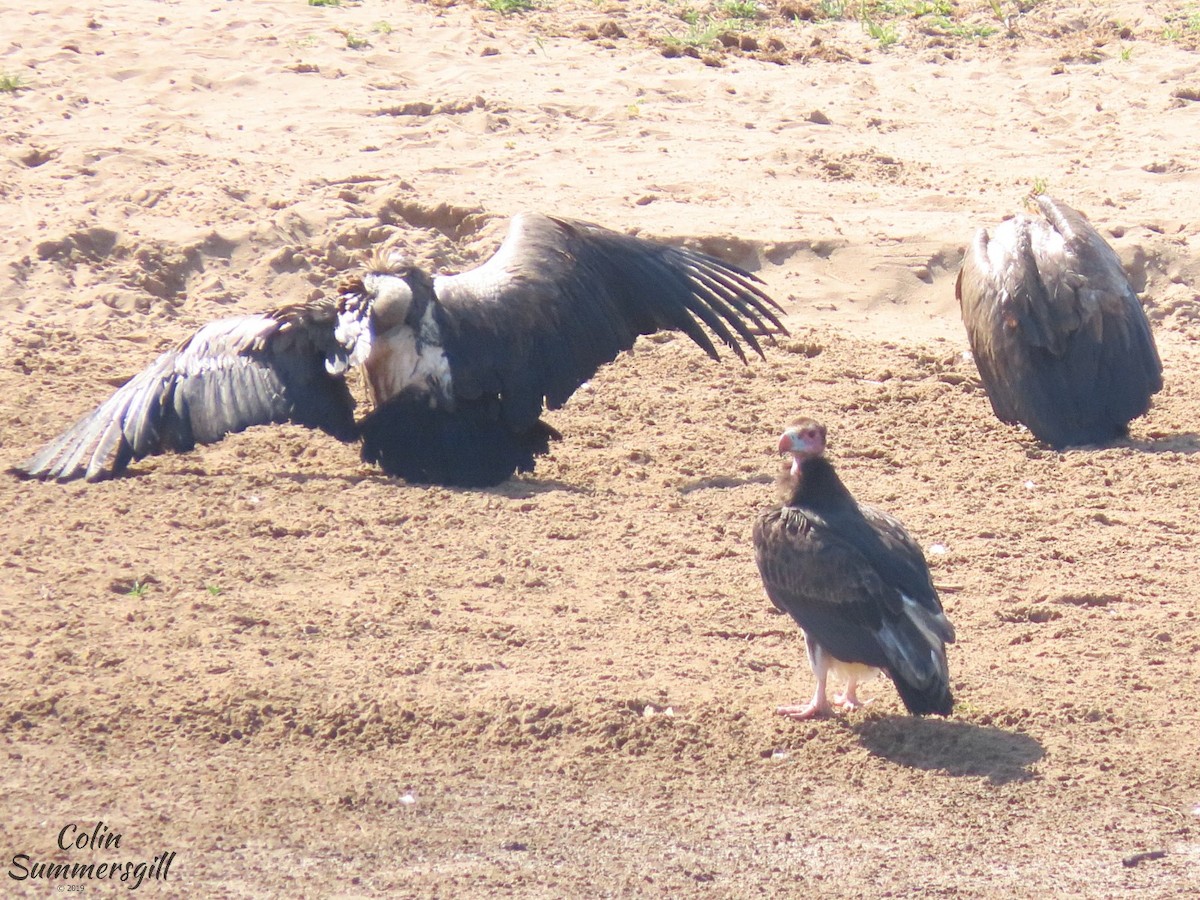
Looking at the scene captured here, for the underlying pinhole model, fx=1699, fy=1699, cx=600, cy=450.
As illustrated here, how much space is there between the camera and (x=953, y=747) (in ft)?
16.0

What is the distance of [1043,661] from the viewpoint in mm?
5391

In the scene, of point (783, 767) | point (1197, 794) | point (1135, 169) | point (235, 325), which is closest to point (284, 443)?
point (235, 325)

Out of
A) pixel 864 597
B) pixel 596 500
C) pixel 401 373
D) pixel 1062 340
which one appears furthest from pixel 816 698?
pixel 1062 340

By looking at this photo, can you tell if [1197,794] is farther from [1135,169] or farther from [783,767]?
[1135,169]

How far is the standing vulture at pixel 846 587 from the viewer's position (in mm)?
4695

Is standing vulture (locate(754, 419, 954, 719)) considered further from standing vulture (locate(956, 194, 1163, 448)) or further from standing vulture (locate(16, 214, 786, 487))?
standing vulture (locate(956, 194, 1163, 448))

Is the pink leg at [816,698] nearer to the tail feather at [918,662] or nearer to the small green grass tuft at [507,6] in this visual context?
the tail feather at [918,662]

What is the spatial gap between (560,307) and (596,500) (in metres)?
0.93

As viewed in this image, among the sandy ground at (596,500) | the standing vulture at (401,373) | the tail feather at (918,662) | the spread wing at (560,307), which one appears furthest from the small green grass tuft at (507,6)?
the tail feather at (918,662)

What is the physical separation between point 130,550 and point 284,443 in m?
1.49

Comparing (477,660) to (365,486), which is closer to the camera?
(477,660)
